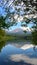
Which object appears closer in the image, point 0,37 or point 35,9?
point 35,9

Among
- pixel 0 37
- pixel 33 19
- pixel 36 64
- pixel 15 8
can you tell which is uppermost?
pixel 0 37

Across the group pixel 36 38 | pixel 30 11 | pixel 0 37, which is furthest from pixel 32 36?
pixel 0 37

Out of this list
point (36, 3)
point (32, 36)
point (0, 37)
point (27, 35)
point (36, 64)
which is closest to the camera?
point (36, 3)

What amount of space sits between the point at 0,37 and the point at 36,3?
5643 cm

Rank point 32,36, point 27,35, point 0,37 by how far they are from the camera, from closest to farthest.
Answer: point 32,36
point 27,35
point 0,37

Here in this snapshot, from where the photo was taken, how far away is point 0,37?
66312mm

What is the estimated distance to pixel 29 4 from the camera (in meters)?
10.6

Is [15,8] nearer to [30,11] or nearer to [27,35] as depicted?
[30,11]

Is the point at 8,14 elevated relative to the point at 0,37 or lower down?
lower down

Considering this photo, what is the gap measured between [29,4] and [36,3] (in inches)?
16.5

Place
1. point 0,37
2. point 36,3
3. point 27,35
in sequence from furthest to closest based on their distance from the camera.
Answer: point 0,37, point 27,35, point 36,3

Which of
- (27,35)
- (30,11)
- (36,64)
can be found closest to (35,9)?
(30,11)

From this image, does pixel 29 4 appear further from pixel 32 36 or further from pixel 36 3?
pixel 32 36

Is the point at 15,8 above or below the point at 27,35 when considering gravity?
above
